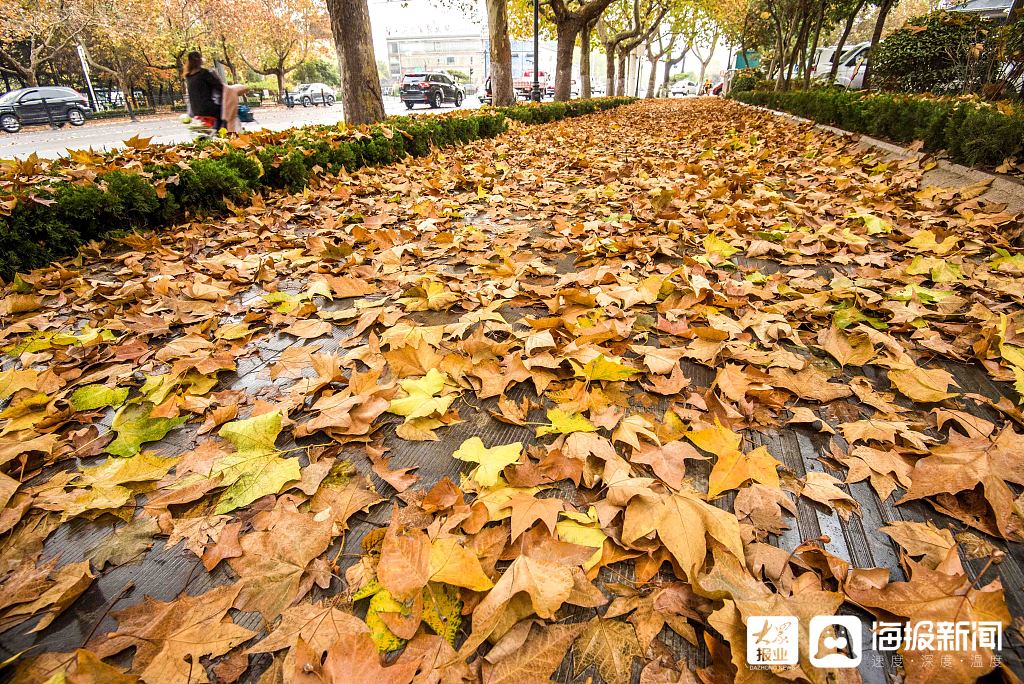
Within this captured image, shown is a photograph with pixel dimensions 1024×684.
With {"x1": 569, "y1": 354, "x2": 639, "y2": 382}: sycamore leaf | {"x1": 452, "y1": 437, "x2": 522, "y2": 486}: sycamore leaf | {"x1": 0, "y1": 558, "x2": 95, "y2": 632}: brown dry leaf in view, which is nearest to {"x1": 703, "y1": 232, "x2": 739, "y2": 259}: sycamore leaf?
{"x1": 569, "y1": 354, "x2": 639, "y2": 382}: sycamore leaf

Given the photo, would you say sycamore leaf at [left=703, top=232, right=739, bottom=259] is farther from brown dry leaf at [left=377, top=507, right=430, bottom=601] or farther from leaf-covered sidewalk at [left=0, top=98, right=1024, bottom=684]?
brown dry leaf at [left=377, top=507, right=430, bottom=601]

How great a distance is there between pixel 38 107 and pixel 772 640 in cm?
2851

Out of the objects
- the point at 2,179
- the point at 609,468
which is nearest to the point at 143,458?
the point at 609,468

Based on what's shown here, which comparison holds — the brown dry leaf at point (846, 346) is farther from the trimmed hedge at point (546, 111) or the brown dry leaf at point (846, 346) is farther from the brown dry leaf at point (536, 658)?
the trimmed hedge at point (546, 111)

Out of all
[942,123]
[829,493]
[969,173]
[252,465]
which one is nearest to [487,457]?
[252,465]

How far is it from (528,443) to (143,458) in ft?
3.90

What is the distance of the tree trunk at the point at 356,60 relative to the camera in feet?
24.1

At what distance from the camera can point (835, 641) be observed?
2.95ft

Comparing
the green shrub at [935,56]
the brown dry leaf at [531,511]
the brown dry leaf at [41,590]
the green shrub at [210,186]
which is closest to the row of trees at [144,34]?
the green shrub at [210,186]

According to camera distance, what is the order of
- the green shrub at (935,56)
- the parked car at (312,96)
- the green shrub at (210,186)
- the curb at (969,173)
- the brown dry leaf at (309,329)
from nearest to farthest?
the brown dry leaf at (309,329)
the curb at (969,173)
the green shrub at (210,186)
the green shrub at (935,56)
the parked car at (312,96)

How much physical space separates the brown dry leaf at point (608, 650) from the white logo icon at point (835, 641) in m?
0.33

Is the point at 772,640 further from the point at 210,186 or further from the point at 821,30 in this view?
the point at 821,30

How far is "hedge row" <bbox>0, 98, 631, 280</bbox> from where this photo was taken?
3170 mm

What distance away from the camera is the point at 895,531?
1.15m
